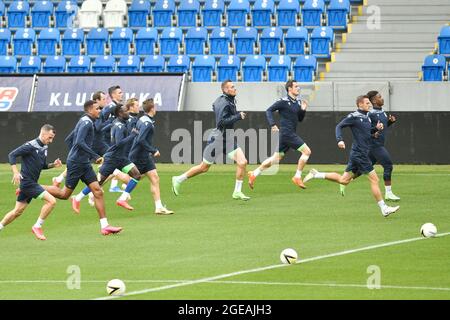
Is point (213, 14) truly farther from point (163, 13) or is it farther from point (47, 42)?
point (47, 42)

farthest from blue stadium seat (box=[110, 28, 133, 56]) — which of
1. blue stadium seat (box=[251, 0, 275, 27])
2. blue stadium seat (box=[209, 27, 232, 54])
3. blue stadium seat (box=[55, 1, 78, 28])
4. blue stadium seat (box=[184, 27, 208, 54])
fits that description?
blue stadium seat (box=[251, 0, 275, 27])

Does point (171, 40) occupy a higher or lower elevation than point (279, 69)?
higher

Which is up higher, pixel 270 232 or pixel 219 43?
pixel 219 43

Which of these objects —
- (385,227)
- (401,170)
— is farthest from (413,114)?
(385,227)

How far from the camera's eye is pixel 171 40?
1601 inches

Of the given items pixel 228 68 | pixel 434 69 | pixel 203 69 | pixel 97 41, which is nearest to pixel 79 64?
pixel 97 41

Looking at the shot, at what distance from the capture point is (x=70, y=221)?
74.3ft

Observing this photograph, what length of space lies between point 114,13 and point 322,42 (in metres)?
7.40

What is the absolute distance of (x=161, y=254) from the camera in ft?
59.2

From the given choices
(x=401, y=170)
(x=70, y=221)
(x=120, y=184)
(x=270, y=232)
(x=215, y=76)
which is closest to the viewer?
(x=270, y=232)

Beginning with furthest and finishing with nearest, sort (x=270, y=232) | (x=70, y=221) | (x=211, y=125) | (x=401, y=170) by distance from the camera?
(x=211, y=125) → (x=401, y=170) → (x=70, y=221) → (x=270, y=232)

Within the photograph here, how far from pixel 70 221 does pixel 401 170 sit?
13.2 metres

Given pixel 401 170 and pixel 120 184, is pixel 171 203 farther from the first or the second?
pixel 401 170

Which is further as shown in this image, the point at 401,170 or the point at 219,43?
the point at 219,43
